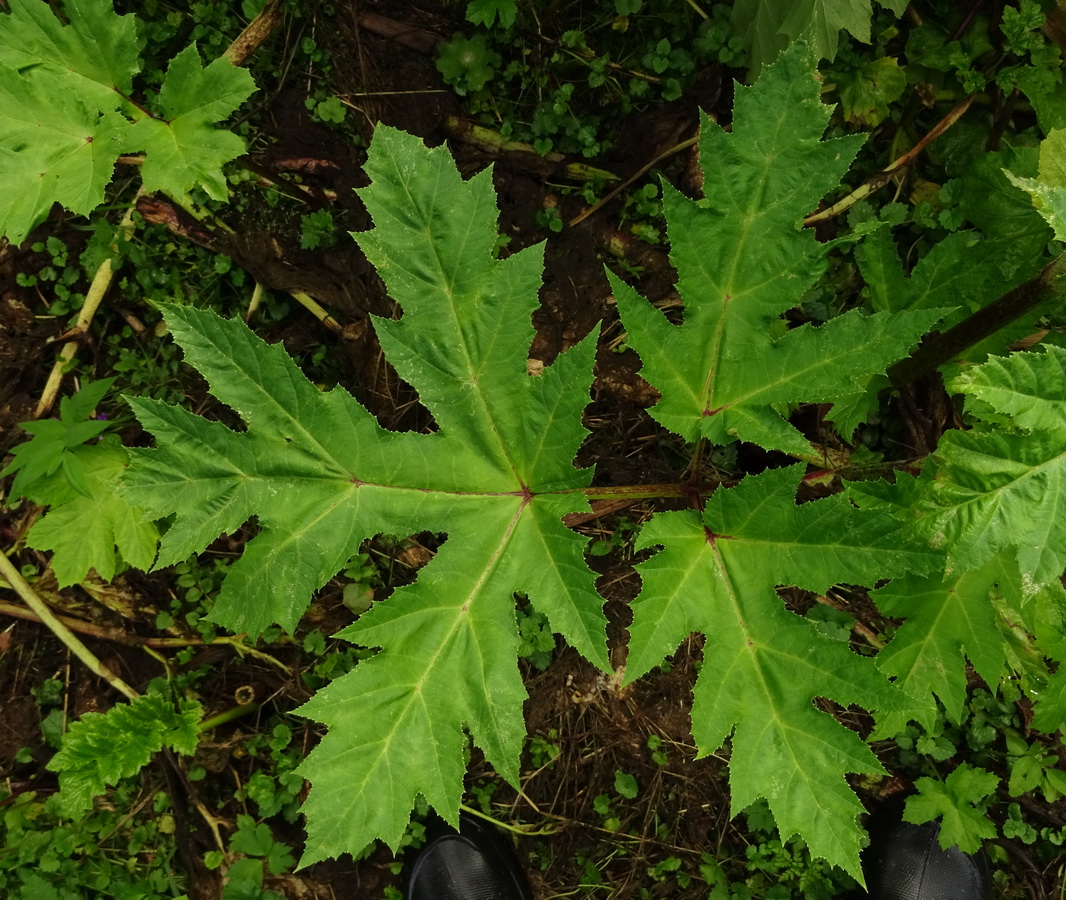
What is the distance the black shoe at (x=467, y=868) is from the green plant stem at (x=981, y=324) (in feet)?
8.53

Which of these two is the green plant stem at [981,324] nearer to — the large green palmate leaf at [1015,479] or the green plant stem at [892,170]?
the large green palmate leaf at [1015,479]

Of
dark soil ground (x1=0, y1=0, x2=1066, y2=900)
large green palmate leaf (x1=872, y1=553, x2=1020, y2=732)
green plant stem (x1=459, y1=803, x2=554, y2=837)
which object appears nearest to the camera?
large green palmate leaf (x1=872, y1=553, x2=1020, y2=732)

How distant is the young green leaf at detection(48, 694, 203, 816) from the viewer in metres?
3.26

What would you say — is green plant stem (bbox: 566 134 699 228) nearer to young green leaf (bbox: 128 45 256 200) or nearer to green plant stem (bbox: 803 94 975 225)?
green plant stem (bbox: 803 94 975 225)

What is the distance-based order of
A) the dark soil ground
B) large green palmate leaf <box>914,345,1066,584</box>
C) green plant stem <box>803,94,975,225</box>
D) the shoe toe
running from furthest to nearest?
the shoe toe < the dark soil ground < green plant stem <box>803,94,975,225</box> < large green palmate leaf <box>914,345,1066,584</box>

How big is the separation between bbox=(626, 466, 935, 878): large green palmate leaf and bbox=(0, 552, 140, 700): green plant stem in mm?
2745

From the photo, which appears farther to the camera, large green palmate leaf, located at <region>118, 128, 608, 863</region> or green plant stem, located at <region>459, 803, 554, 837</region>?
green plant stem, located at <region>459, 803, 554, 837</region>

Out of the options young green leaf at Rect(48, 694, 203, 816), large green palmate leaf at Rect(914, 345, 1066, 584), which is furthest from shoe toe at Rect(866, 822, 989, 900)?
young green leaf at Rect(48, 694, 203, 816)

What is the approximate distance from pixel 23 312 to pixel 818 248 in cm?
340

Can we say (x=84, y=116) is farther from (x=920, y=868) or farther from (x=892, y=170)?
(x=920, y=868)

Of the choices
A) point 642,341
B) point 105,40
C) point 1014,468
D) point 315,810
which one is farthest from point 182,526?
point 1014,468

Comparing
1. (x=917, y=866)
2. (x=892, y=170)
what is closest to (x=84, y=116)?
(x=892, y=170)

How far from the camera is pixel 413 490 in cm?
210

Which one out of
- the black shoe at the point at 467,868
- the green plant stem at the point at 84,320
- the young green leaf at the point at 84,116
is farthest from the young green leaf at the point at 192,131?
the black shoe at the point at 467,868
